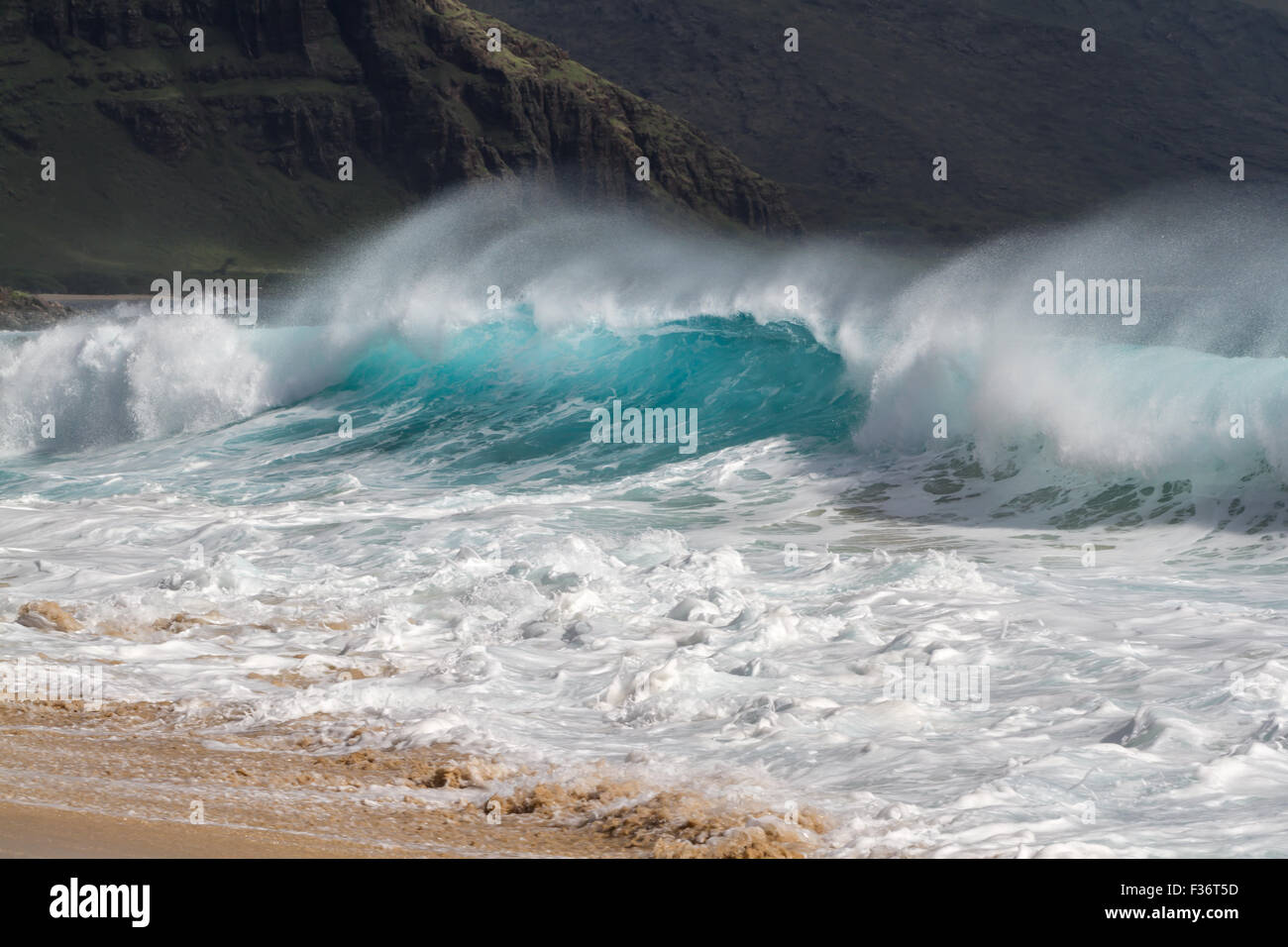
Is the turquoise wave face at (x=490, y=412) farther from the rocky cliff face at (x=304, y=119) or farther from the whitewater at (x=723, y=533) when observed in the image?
the rocky cliff face at (x=304, y=119)

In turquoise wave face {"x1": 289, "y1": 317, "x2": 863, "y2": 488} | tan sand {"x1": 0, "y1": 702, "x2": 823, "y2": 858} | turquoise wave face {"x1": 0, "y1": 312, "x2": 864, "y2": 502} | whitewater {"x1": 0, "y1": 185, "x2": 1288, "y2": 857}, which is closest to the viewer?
tan sand {"x1": 0, "y1": 702, "x2": 823, "y2": 858}

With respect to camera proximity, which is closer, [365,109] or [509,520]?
[509,520]

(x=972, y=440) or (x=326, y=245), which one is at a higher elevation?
(x=326, y=245)

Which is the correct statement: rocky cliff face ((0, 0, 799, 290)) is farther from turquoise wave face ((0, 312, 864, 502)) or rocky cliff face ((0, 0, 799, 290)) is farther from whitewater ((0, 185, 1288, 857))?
turquoise wave face ((0, 312, 864, 502))

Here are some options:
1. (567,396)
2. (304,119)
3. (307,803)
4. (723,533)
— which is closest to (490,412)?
(567,396)

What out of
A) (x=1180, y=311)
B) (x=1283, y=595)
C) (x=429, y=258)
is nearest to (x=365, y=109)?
(x=429, y=258)

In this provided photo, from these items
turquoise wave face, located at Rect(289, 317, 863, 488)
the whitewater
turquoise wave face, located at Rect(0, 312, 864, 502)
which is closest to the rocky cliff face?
→ the whitewater
